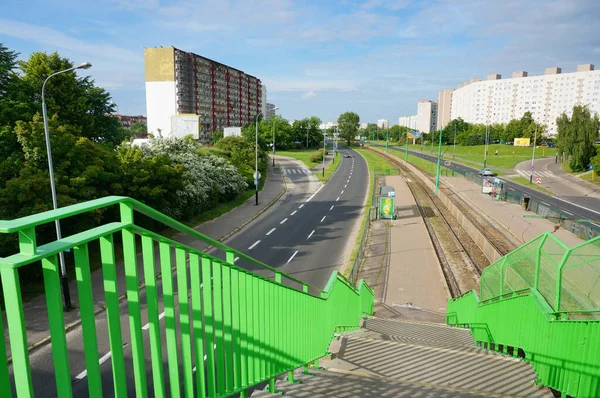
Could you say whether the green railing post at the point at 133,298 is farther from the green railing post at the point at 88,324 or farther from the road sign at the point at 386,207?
the road sign at the point at 386,207

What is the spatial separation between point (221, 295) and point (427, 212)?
3177cm

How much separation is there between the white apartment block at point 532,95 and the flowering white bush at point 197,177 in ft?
355

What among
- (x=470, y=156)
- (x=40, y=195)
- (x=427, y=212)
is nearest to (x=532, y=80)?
(x=470, y=156)

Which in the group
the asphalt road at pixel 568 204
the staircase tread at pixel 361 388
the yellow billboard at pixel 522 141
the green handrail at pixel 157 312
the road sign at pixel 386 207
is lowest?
the asphalt road at pixel 568 204

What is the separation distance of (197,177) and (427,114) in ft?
577

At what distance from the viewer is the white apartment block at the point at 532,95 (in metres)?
114

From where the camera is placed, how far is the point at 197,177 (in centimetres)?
2673

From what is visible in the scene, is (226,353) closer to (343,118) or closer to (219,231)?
(219,231)

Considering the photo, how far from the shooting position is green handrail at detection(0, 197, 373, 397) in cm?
158

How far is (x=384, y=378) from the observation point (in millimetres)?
5574

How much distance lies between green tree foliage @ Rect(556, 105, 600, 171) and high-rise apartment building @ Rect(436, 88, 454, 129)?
106853 millimetres

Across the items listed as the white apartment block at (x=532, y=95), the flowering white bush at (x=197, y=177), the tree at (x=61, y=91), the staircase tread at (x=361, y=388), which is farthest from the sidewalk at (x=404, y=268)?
the white apartment block at (x=532, y=95)

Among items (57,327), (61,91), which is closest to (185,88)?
(61,91)

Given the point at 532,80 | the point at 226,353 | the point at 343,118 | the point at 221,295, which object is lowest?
the point at 226,353
